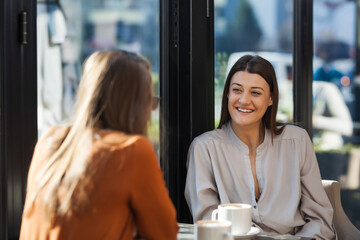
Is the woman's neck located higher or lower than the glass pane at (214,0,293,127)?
lower

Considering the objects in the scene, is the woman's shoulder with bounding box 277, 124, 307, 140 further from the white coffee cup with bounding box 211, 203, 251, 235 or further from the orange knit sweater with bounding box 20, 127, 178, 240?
the orange knit sweater with bounding box 20, 127, 178, 240

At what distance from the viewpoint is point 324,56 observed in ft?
14.5

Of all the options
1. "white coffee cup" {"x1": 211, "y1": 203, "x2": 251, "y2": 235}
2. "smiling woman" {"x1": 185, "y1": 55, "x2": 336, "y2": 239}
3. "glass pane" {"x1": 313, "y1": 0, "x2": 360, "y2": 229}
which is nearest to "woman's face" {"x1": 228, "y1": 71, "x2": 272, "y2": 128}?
"smiling woman" {"x1": 185, "y1": 55, "x2": 336, "y2": 239}

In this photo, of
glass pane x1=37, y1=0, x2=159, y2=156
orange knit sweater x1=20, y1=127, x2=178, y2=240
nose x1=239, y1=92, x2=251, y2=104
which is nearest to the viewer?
orange knit sweater x1=20, y1=127, x2=178, y2=240

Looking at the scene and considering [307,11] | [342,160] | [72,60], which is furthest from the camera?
[342,160]

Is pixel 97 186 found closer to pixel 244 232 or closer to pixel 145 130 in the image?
pixel 145 130

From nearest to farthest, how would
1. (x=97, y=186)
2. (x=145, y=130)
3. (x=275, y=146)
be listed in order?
(x=97, y=186) → (x=145, y=130) → (x=275, y=146)

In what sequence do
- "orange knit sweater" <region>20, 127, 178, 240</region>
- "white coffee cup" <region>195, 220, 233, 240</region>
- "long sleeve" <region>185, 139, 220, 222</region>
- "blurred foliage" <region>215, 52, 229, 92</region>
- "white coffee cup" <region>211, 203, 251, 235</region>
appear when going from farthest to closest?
"blurred foliage" <region>215, 52, 229, 92</region>
"long sleeve" <region>185, 139, 220, 222</region>
"white coffee cup" <region>211, 203, 251, 235</region>
"white coffee cup" <region>195, 220, 233, 240</region>
"orange knit sweater" <region>20, 127, 178, 240</region>

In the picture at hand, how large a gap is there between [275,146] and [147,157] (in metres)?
1.37

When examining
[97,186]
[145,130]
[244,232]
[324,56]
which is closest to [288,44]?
[324,56]

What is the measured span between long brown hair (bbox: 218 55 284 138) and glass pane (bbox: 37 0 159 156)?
0.51m

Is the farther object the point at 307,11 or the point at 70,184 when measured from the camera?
the point at 307,11

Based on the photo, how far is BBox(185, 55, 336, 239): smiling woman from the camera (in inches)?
96.3

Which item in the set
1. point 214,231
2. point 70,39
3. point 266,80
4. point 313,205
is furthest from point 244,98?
point 214,231
